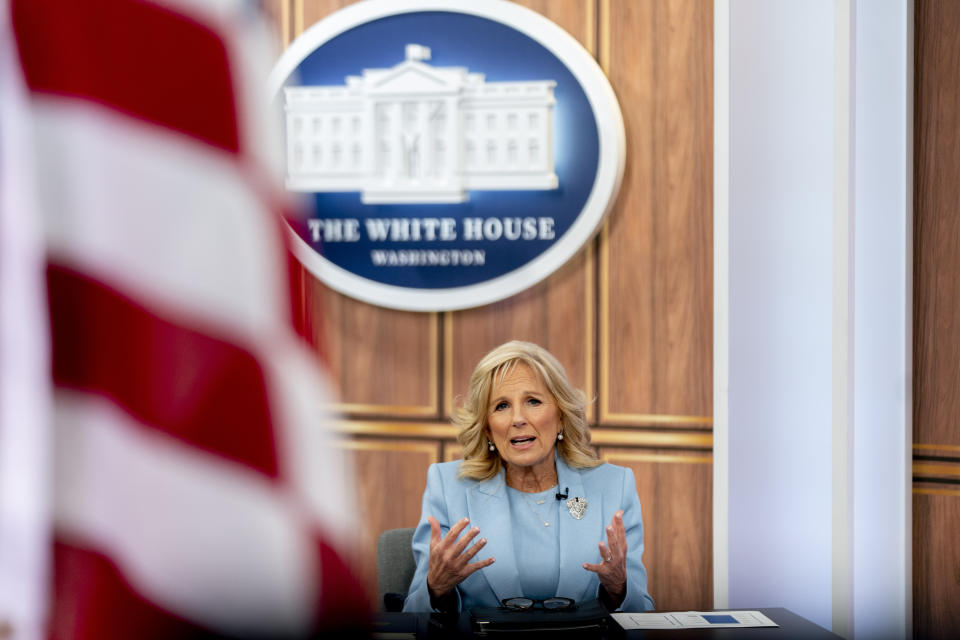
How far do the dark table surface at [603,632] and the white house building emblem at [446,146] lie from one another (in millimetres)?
1437

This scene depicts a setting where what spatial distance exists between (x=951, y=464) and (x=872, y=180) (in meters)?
1.01

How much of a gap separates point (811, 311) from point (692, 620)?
4.23 ft

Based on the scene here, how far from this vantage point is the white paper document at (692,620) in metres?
1.92

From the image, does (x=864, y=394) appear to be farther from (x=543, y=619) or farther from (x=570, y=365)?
(x=543, y=619)

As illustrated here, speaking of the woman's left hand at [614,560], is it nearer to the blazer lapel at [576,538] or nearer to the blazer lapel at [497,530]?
the blazer lapel at [576,538]

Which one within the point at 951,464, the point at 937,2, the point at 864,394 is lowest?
the point at 951,464

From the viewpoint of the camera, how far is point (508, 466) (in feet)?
8.32

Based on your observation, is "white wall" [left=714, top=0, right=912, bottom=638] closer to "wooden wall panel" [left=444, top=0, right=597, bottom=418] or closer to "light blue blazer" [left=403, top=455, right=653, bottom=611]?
"wooden wall panel" [left=444, top=0, right=597, bottom=418]

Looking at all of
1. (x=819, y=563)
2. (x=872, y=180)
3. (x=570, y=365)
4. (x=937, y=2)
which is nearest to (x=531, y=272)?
(x=570, y=365)

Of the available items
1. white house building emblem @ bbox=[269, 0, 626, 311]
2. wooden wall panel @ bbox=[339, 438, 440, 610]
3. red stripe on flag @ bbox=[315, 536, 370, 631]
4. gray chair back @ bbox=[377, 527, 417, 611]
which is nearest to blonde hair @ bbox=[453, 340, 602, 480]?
gray chair back @ bbox=[377, 527, 417, 611]

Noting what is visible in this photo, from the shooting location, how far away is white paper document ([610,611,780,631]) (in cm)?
192

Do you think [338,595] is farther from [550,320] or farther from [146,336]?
[550,320]

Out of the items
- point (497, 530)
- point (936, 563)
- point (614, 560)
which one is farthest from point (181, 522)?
point (936, 563)

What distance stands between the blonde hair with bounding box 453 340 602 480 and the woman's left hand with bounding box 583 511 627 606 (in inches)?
12.9
